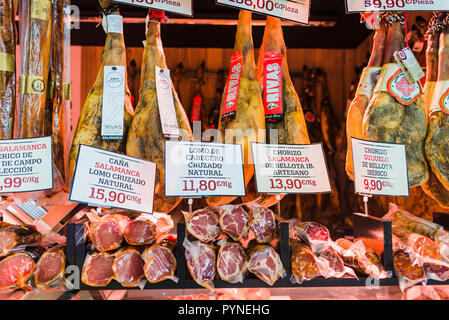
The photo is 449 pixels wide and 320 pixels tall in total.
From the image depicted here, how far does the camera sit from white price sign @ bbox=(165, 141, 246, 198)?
123 centimetres

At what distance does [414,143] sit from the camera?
4.68 feet

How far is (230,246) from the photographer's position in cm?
118

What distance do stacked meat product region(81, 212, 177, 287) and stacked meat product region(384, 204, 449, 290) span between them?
757 millimetres

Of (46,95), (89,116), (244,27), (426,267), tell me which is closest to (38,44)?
(46,95)

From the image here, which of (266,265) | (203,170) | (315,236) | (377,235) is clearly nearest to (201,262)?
(266,265)

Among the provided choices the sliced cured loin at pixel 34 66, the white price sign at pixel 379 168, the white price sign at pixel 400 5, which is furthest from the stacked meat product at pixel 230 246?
the white price sign at pixel 400 5

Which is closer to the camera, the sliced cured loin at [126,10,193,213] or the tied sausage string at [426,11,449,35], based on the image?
the sliced cured loin at [126,10,193,213]

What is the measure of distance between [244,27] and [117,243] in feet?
3.18

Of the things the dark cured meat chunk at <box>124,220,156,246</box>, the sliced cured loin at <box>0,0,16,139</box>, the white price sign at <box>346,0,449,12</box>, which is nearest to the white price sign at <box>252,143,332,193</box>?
the dark cured meat chunk at <box>124,220,156,246</box>

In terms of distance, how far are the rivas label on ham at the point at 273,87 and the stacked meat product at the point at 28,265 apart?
0.88 meters

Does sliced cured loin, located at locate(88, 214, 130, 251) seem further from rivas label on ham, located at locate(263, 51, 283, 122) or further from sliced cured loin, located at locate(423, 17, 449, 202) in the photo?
sliced cured loin, located at locate(423, 17, 449, 202)

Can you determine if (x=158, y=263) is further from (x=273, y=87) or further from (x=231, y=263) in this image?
(x=273, y=87)

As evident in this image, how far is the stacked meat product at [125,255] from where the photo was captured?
1.12m

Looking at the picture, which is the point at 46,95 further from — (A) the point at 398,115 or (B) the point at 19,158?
(A) the point at 398,115
